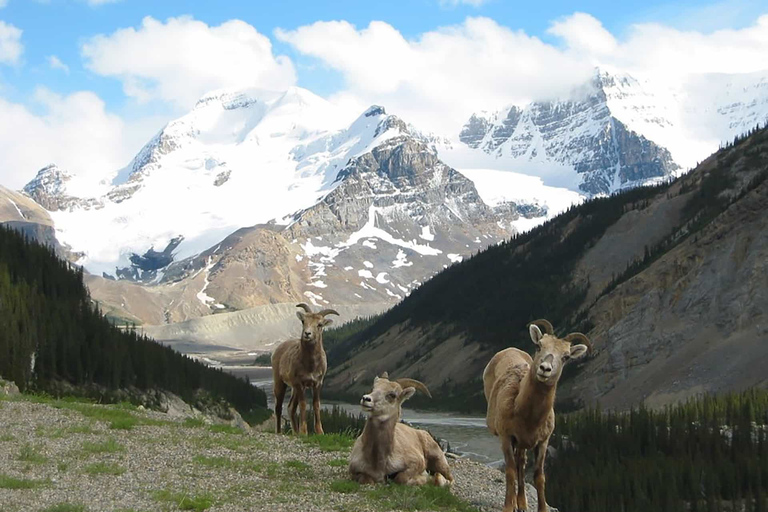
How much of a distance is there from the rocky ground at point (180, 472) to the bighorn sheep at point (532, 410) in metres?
1.28

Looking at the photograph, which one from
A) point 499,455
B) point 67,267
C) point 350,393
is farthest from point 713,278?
point 350,393

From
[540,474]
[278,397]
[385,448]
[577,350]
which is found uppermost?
[577,350]

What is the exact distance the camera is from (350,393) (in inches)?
7180

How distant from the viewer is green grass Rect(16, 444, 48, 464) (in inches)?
813

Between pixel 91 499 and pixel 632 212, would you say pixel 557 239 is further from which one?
pixel 91 499

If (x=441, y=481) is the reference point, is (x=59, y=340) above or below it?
above

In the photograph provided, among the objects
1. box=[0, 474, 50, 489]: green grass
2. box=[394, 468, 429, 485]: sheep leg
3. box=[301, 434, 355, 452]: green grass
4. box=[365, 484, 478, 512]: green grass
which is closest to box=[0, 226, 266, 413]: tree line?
box=[301, 434, 355, 452]: green grass

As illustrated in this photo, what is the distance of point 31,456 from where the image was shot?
21.0 m

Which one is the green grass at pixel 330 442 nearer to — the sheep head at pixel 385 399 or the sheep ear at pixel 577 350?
the sheep head at pixel 385 399

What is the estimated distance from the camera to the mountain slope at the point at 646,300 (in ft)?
332

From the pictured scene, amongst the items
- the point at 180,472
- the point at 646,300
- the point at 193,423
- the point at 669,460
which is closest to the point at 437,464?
the point at 180,472

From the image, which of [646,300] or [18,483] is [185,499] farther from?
[646,300]

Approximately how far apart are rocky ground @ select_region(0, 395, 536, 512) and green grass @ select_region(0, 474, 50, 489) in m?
0.02

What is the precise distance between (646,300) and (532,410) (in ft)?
353
